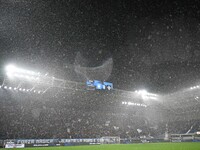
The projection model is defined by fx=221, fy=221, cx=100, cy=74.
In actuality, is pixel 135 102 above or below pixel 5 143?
above

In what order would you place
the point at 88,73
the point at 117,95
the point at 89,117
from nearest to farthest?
the point at 88,73 < the point at 117,95 < the point at 89,117

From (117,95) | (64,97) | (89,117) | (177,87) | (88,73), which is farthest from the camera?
(177,87)

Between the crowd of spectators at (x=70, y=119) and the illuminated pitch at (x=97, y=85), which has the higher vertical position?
the illuminated pitch at (x=97, y=85)

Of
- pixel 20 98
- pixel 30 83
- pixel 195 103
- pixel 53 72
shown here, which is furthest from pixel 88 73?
pixel 195 103

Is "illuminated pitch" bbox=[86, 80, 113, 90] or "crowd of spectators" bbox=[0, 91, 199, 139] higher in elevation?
"illuminated pitch" bbox=[86, 80, 113, 90]

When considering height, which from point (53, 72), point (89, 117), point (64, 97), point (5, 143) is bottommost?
point (5, 143)

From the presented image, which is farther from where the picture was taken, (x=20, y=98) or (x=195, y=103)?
(x=195, y=103)

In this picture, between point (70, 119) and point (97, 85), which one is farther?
point (70, 119)

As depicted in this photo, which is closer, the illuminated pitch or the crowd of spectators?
the illuminated pitch

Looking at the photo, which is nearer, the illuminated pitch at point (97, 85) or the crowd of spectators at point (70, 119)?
the illuminated pitch at point (97, 85)

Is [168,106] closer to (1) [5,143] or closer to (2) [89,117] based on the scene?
(2) [89,117]

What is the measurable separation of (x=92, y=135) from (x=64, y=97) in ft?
28.9

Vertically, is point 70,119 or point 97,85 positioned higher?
point 97,85

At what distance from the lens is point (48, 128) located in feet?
120
